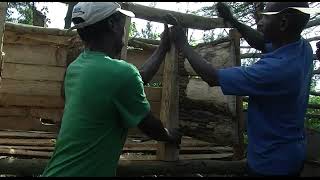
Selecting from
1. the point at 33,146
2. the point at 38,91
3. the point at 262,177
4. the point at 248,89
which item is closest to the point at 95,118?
the point at 248,89

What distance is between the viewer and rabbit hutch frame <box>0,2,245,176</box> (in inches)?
120

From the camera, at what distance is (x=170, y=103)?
2994 mm

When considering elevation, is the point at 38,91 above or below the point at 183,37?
below

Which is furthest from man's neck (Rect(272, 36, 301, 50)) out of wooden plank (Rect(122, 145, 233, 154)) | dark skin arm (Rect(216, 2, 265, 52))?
wooden plank (Rect(122, 145, 233, 154))

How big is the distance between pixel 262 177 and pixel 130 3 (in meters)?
1.36

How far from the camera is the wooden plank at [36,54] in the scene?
13.3 ft

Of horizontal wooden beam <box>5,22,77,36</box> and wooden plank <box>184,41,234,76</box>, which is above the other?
horizontal wooden beam <box>5,22,77,36</box>

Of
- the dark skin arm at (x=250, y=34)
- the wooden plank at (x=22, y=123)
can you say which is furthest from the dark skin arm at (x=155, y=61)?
the wooden plank at (x=22, y=123)

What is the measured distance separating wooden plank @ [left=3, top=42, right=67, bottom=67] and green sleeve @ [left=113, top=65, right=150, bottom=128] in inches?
87.8

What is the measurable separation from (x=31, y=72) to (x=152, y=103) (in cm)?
115

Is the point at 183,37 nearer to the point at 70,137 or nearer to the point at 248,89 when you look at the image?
the point at 248,89

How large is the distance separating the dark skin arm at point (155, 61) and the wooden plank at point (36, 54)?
151 cm

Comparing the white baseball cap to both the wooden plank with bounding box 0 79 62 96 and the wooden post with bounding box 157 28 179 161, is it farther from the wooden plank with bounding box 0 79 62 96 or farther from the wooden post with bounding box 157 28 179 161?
the wooden plank with bounding box 0 79 62 96

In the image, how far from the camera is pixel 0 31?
3035mm
